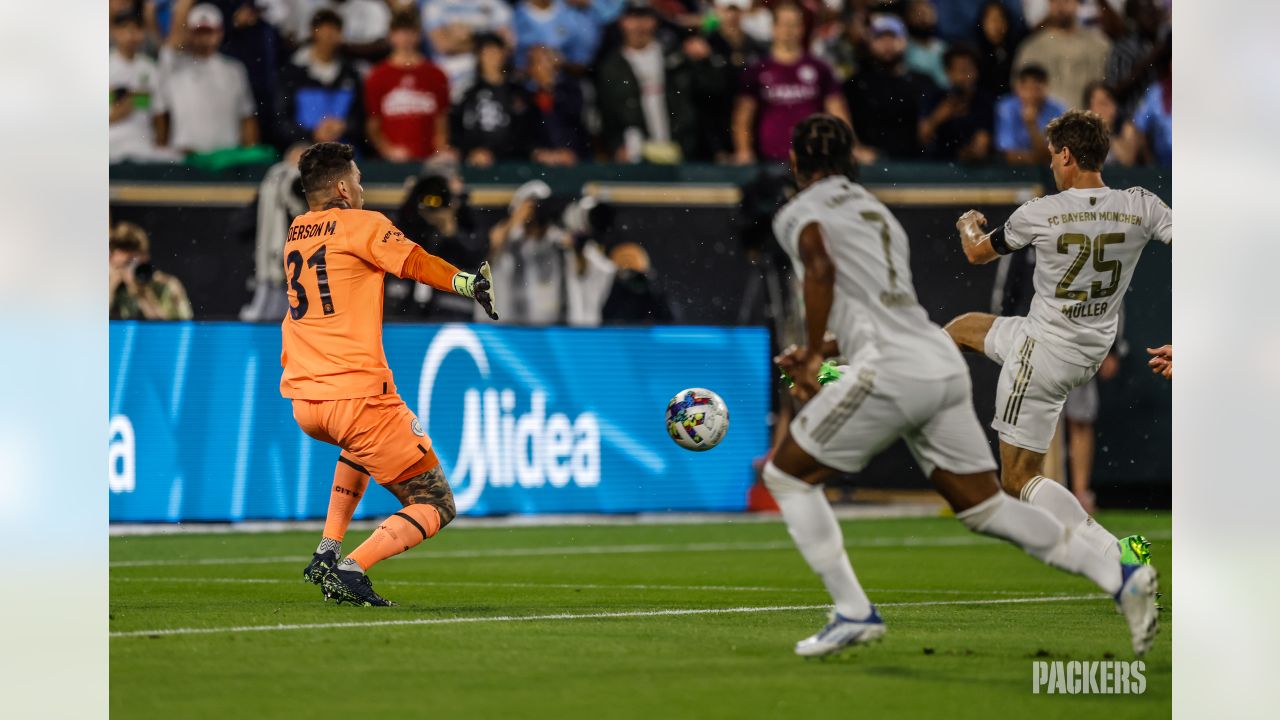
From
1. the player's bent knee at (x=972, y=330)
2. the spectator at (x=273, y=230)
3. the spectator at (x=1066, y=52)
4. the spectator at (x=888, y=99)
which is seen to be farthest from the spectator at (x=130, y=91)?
the player's bent knee at (x=972, y=330)

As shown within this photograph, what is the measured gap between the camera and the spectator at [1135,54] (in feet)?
52.4

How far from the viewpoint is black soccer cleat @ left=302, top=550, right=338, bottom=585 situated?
8.42 metres

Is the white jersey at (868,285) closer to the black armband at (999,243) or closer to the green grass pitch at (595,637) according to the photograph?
the green grass pitch at (595,637)

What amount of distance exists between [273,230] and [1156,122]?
799cm

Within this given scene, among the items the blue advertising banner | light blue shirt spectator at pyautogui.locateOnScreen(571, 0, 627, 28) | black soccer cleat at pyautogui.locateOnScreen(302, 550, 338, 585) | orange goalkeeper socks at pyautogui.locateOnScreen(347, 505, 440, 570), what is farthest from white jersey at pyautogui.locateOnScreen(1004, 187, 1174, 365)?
light blue shirt spectator at pyautogui.locateOnScreen(571, 0, 627, 28)

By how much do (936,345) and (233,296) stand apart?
8643 mm

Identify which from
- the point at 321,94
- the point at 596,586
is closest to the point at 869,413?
the point at 596,586

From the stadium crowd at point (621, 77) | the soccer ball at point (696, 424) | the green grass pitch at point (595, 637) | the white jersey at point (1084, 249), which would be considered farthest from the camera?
the stadium crowd at point (621, 77)

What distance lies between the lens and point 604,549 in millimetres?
12359

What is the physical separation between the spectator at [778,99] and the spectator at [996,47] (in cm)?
155

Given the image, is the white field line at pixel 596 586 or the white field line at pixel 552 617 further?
the white field line at pixel 596 586

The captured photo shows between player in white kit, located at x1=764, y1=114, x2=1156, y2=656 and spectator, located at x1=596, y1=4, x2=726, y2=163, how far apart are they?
347 inches
